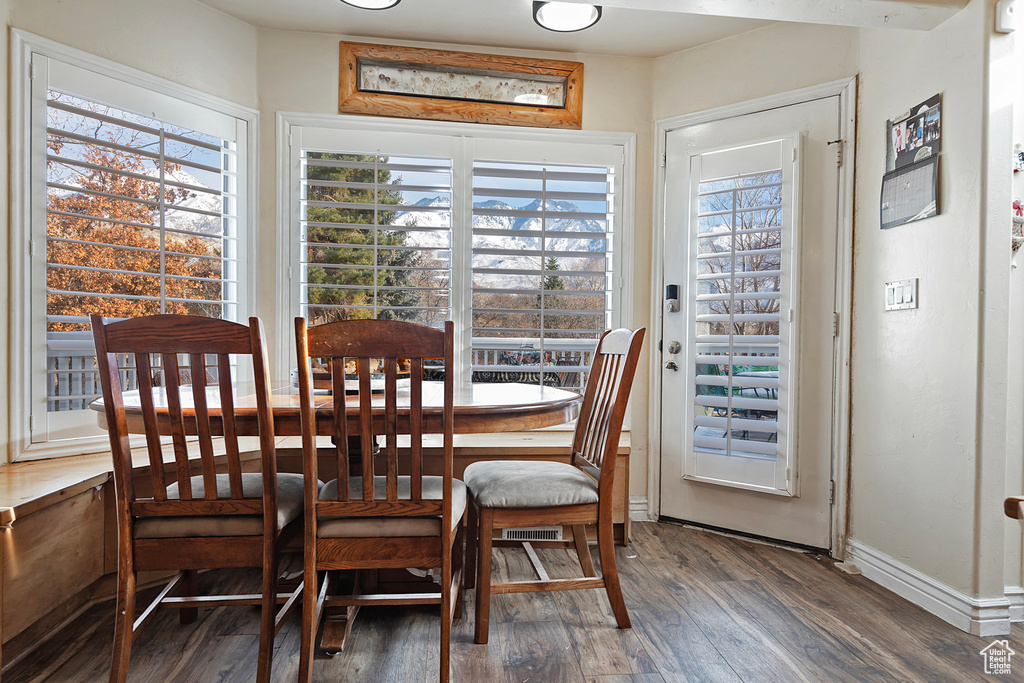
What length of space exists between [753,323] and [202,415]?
2426mm

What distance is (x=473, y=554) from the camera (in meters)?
2.13

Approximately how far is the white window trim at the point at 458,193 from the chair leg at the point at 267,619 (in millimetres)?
1629

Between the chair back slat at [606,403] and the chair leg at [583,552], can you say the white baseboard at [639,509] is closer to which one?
the chair back slat at [606,403]

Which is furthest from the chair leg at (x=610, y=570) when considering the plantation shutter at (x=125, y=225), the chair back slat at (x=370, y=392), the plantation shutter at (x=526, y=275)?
the plantation shutter at (x=125, y=225)

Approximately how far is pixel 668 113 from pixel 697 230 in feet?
2.28

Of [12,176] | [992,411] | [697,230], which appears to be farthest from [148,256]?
[992,411]

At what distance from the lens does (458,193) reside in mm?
3152

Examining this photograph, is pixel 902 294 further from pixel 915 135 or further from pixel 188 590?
pixel 188 590

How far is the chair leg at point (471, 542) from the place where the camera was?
81.5 inches

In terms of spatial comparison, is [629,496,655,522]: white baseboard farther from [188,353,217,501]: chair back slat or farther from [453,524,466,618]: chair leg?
[188,353,217,501]: chair back slat

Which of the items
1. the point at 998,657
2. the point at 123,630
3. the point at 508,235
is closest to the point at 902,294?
the point at 998,657

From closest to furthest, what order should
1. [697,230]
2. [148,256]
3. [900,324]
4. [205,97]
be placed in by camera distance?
[900,324], [148,256], [205,97], [697,230]

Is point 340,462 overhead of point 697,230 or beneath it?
beneath

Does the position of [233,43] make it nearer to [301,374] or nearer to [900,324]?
[301,374]
